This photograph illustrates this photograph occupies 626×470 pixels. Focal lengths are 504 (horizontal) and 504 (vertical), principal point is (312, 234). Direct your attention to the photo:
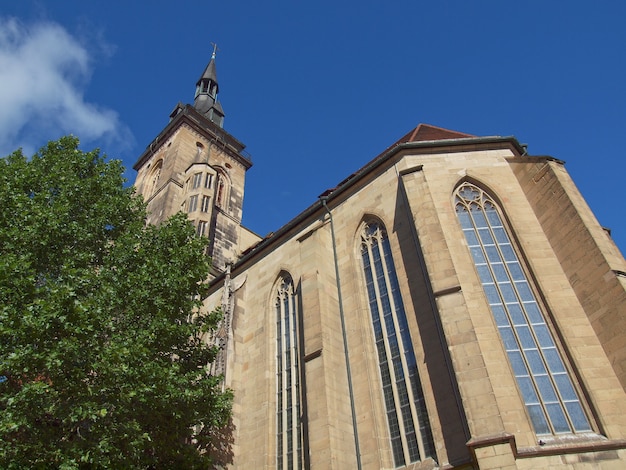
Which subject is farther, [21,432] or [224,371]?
[224,371]

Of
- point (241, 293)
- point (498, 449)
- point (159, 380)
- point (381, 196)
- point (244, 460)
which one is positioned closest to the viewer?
point (498, 449)

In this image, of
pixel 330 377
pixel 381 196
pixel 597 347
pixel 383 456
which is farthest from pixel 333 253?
pixel 597 347

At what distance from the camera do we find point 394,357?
1154 cm

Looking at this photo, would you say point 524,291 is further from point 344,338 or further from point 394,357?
point 344,338

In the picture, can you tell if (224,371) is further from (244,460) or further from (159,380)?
(159,380)

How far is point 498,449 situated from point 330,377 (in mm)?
4312

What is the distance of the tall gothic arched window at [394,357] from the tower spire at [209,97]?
26.2 meters

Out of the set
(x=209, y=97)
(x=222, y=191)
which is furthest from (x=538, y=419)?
(x=209, y=97)

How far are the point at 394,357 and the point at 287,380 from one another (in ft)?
11.9

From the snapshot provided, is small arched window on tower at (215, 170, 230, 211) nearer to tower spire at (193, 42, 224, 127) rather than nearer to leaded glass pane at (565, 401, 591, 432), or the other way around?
tower spire at (193, 42, 224, 127)

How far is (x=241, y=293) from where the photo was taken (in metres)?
16.9

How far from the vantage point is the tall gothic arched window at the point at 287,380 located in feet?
41.1

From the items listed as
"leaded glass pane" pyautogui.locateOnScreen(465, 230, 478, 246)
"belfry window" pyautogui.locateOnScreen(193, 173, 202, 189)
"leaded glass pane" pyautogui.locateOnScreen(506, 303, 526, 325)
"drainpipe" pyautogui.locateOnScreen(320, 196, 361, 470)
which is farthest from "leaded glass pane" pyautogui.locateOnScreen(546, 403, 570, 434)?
"belfry window" pyautogui.locateOnScreen(193, 173, 202, 189)

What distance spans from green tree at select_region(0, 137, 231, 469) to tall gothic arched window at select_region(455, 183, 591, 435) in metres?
6.45
